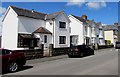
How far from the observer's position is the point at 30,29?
33.7 meters

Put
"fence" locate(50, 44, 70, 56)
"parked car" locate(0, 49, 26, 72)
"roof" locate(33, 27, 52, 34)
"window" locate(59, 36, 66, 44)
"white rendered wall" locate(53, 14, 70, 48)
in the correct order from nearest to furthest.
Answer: "parked car" locate(0, 49, 26, 72)
"fence" locate(50, 44, 70, 56)
"roof" locate(33, 27, 52, 34)
"white rendered wall" locate(53, 14, 70, 48)
"window" locate(59, 36, 66, 44)

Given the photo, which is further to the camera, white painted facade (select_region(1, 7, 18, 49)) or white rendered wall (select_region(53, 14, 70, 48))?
white rendered wall (select_region(53, 14, 70, 48))

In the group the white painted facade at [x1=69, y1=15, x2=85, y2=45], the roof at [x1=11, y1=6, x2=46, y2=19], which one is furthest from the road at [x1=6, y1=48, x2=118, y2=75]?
the white painted facade at [x1=69, y1=15, x2=85, y2=45]

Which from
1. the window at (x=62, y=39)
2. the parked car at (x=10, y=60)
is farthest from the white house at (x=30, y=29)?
the parked car at (x=10, y=60)

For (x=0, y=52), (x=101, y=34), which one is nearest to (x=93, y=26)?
(x=101, y=34)

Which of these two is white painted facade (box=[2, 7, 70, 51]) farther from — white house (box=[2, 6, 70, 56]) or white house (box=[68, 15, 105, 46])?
white house (box=[68, 15, 105, 46])

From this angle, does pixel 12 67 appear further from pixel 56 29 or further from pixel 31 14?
pixel 56 29

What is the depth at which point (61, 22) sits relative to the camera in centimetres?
3866

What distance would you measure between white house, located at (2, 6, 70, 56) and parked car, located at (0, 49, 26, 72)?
59.7 ft

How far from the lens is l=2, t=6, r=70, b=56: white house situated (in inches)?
1252

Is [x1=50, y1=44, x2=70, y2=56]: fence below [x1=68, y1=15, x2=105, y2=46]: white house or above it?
below

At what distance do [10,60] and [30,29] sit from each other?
21344 mm

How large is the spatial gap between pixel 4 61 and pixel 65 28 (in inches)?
1091

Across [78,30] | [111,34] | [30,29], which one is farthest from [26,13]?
[111,34]
